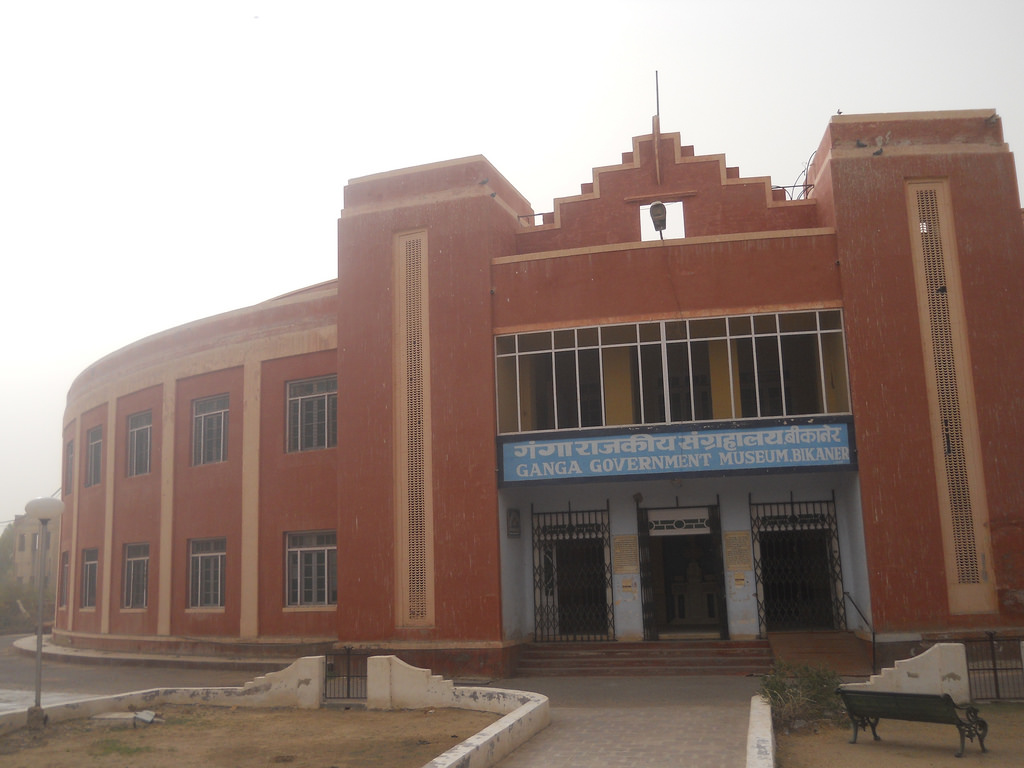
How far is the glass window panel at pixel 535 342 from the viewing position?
55.0 feet

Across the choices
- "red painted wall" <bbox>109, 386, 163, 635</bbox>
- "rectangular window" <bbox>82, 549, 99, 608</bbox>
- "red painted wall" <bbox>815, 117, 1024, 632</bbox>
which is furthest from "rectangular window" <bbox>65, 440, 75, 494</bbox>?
"red painted wall" <bbox>815, 117, 1024, 632</bbox>

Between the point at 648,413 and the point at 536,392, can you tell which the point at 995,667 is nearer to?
the point at 648,413

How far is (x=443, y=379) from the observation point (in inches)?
665

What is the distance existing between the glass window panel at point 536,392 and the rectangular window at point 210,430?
293 inches

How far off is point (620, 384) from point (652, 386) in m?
0.75

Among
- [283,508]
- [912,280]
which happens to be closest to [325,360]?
[283,508]

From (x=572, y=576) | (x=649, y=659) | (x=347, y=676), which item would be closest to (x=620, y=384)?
(x=572, y=576)

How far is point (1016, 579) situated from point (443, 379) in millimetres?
9918

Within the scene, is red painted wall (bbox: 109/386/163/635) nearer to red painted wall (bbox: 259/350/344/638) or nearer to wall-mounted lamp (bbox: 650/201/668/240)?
→ red painted wall (bbox: 259/350/344/638)

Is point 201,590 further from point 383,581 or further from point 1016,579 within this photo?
point 1016,579

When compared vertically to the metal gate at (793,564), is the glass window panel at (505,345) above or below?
above

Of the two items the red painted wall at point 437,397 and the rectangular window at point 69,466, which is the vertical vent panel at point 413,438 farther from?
the rectangular window at point 69,466

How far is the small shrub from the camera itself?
10539mm

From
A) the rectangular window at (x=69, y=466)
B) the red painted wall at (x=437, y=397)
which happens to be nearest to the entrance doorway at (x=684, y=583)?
the red painted wall at (x=437, y=397)
